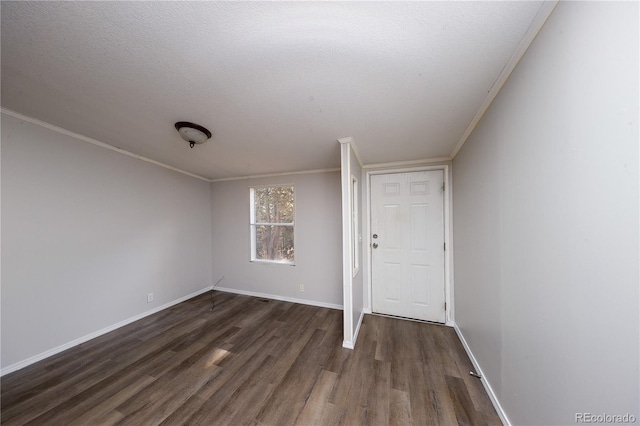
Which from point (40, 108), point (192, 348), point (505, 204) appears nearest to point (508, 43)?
point (505, 204)

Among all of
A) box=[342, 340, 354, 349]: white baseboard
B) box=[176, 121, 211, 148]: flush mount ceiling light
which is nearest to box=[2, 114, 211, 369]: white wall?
box=[176, 121, 211, 148]: flush mount ceiling light

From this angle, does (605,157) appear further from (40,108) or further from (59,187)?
(59,187)

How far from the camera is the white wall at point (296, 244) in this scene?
3.13 metres

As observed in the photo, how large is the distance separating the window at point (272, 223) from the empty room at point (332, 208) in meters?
0.22

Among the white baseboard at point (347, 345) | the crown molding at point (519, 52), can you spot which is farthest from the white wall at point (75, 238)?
the crown molding at point (519, 52)

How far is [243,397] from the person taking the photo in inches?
61.0

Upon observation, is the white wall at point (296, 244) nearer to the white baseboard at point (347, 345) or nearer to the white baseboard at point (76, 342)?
the white baseboard at point (347, 345)

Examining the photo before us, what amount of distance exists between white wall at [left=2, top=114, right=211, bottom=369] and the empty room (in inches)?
0.7

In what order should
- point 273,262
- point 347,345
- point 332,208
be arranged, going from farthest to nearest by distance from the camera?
1. point 273,262
2. point 332,208
3. point 347,345

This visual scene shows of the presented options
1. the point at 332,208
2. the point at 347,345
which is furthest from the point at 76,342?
the point at 332,208

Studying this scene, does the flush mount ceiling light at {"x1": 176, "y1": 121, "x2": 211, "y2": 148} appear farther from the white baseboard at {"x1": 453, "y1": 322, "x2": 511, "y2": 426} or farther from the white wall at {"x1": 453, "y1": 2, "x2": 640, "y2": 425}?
the white baseboard at {"x1": 453, "y1": 322, "x2": 511, "y2": 426}

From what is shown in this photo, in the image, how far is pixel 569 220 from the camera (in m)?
0.81

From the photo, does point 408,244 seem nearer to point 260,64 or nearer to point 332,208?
point 332,208

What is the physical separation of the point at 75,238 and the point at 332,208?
3030 mm
